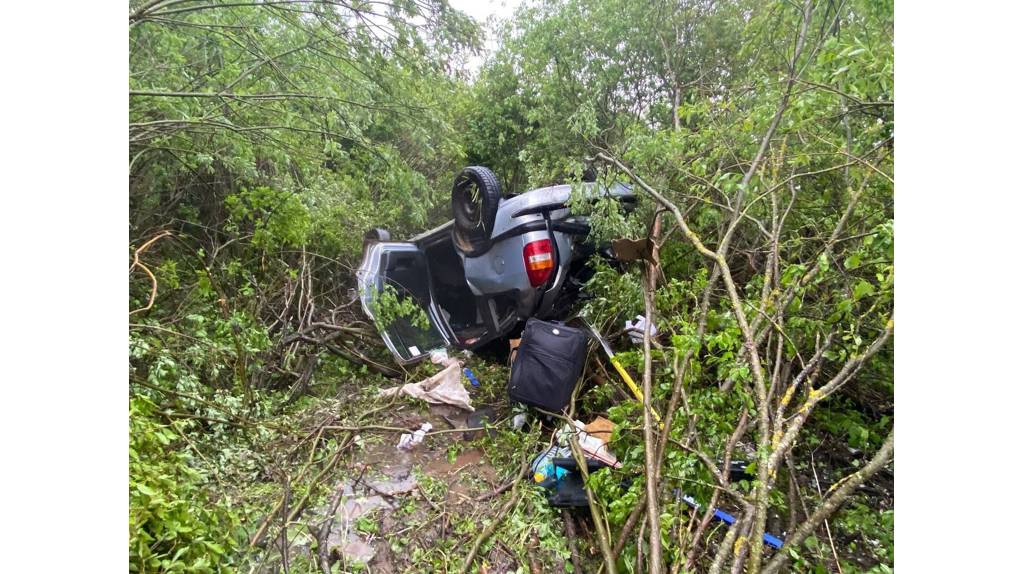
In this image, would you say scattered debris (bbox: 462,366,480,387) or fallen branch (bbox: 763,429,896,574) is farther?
scattered debris (bbox: 462,366,480,387)

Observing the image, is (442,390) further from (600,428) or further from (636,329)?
(636,329)

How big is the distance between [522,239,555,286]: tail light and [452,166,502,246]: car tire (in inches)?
16.0

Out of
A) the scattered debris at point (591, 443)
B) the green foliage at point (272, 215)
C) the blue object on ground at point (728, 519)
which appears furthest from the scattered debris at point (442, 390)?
the blue object on ground at point (728, 519)

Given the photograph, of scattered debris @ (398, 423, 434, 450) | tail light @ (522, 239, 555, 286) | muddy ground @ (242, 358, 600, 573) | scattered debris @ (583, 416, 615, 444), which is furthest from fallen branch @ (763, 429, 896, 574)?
tail light @ (522, 239, 555, 286)

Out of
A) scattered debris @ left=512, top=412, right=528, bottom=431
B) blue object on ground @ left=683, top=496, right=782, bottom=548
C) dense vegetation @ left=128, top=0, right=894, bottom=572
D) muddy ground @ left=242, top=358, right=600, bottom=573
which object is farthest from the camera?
scattered debris @ left=512, top=412, right=528, bottom=431

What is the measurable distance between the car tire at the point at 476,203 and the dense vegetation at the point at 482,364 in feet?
1.47

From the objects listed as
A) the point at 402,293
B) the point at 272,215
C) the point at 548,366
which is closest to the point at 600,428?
the point at 548,366

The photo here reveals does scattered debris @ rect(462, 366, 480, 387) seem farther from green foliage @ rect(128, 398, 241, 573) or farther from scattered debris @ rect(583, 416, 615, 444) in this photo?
green foliage @ rect(128, 398, 241, 573)

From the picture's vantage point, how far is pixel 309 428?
284 cm

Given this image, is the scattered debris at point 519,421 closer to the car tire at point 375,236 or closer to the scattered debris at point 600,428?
the scattered debris at point 600,428

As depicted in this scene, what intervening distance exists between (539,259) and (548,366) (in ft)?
2.88

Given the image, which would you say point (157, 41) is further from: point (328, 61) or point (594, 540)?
point (594, 540)

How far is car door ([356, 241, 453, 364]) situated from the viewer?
381 centimetres

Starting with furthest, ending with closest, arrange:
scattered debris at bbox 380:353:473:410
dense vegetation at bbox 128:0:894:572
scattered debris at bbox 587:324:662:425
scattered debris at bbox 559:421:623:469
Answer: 1. scattered debris at bbox 380:353:473:410
2. scattered debris at bbox 559:421:623:469
3. scattered debris at bbox 587:324:662:425
4. dense vegetation at bbox 128:0:894:572
